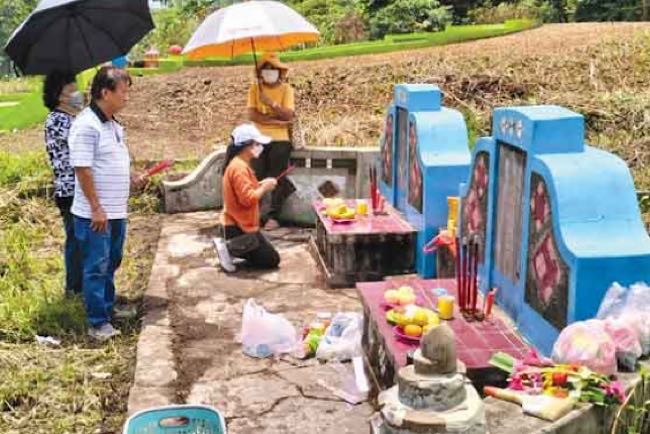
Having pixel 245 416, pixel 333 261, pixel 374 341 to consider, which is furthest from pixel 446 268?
pixel 245 416

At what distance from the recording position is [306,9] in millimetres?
27000

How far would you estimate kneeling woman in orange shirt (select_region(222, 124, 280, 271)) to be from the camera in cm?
643

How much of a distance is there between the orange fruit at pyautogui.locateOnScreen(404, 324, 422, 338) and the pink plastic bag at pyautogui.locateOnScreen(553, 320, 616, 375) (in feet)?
2.76

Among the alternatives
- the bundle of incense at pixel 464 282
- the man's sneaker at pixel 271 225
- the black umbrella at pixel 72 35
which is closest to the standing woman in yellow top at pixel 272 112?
the man's sneaker at pixel 271 225

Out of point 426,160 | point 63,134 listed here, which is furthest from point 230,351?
point 426,160

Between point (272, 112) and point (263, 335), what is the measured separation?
10.9 feet

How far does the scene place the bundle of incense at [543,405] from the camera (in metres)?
3.06

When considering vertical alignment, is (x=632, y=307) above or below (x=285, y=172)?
above

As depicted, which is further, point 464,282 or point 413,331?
point 464,282

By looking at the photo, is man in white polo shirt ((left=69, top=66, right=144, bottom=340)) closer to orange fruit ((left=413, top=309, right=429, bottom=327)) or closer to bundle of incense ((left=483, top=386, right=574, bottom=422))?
orange fruit ((left=413, top=309, right=429, bottom=327))

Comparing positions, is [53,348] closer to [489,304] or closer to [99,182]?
[99,182]

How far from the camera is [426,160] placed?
6207mm

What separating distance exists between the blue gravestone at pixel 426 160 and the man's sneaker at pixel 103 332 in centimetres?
225

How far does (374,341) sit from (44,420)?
1737mm
